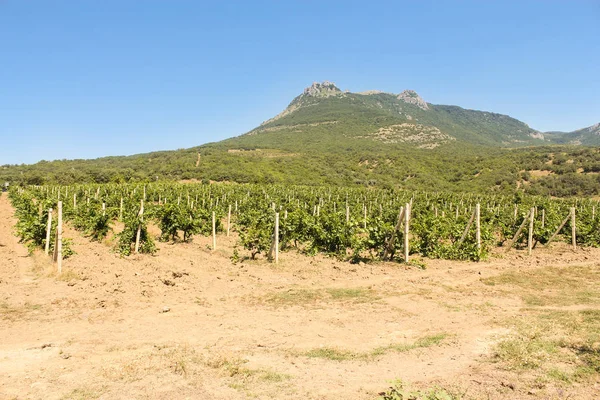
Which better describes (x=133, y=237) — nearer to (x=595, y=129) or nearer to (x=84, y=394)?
(x=84, y=394)

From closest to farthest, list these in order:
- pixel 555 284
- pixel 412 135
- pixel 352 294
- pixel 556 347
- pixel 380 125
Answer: pixel 556 347 < pixel 352 294 < pixel 555 284 < pixel 412 135 < pixel 380 125

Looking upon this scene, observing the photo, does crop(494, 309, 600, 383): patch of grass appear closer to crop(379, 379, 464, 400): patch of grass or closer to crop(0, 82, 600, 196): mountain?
crop(379, 379, 464, 400): patch of grass

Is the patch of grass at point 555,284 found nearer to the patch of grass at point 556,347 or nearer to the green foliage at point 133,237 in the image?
the patch of grass at point 556,347

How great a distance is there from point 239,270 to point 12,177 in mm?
71208

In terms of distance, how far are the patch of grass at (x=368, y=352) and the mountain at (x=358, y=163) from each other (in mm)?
62348

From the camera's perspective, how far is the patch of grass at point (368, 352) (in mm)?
5125

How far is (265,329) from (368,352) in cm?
194

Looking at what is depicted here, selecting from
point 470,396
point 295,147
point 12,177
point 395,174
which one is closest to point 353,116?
point 295,147

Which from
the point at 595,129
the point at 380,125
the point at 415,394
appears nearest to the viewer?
the point at 415,394

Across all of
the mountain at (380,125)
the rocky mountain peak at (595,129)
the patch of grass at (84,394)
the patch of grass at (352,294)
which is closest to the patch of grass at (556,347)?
the patch of grass at (352,294)

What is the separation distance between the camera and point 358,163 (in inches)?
3612

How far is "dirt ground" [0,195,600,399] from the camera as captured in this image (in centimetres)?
425

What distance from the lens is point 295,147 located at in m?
113

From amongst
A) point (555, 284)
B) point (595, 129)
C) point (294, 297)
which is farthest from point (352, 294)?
point (595, 129)
